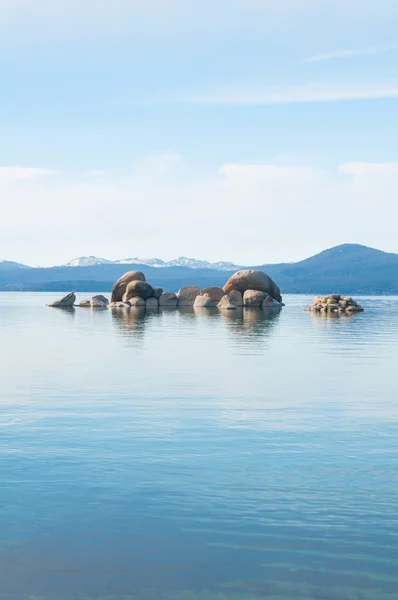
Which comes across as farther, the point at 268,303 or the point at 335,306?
the point at 268,303

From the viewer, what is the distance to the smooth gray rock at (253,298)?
104 metres

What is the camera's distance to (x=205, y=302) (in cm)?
10688

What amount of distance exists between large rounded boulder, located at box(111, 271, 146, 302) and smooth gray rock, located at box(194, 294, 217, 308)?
818cm

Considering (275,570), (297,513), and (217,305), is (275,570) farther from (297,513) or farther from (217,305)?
(217,305)

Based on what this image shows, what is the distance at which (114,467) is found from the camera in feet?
46.5

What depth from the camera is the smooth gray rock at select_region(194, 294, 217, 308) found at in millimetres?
106875

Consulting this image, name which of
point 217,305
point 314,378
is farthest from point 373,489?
Answer: point 217,305

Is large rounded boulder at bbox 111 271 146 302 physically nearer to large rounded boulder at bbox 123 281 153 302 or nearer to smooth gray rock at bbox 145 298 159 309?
large rounded boulder at bbox 123 281 153 302

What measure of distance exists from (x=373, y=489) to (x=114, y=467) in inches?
179

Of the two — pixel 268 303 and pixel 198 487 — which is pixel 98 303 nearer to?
pixel 268 303

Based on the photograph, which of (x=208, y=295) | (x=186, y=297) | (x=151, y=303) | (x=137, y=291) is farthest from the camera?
(x=186, y=297)

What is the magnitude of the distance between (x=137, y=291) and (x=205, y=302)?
30.8 feet

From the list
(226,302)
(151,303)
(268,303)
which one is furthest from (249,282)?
(151,303)

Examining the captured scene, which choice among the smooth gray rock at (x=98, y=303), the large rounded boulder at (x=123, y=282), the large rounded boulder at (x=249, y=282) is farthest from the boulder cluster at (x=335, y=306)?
the smooth gray rock at (x=98, y=303)
